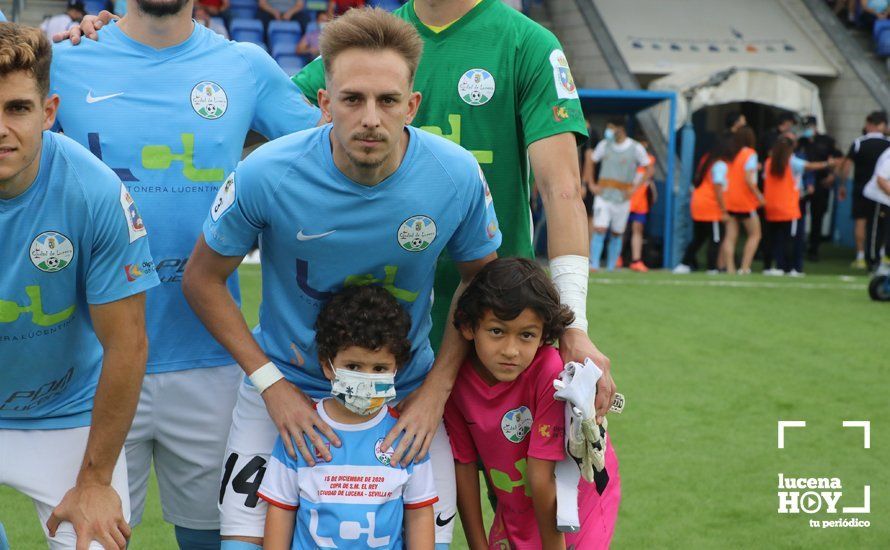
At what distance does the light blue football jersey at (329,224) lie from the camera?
319cm

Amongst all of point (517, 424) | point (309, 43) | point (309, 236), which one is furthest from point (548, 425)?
point (309, 43)

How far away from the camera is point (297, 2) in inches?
697

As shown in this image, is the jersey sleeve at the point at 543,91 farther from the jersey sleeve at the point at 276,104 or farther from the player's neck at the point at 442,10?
the jersey sleeve at the point at 276,104

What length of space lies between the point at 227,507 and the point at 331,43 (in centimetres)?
142

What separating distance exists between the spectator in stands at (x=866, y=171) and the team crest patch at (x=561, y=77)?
42.6 feet

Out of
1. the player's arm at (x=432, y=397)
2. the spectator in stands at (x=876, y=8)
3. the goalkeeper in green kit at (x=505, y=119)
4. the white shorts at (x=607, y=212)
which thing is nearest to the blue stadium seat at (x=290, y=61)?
the white shorts at (x=607, y=212)

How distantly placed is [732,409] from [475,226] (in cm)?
479

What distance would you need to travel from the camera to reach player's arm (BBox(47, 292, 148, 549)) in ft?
10.2

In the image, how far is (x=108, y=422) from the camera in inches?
123

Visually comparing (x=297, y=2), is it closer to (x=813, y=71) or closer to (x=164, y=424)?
(x=813, y=71)

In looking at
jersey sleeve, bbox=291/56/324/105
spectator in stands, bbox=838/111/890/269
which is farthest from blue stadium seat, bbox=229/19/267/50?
jersey sleeve, bbox=291/56/324/105

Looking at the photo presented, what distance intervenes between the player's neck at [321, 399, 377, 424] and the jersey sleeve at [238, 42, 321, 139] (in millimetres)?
1063

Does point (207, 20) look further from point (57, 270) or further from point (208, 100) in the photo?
point (57, 270)

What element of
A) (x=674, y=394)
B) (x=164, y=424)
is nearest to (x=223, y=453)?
(x=164, y=424)
